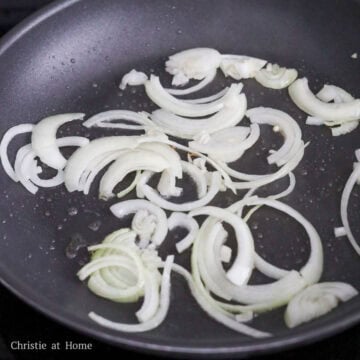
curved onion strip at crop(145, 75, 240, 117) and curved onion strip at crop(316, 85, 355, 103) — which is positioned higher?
curved onion strip at crop(145, 75, 240, 117)

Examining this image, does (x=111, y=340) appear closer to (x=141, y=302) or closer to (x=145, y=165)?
(x=141, y=302)

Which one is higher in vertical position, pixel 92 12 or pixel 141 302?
pixel 92 12

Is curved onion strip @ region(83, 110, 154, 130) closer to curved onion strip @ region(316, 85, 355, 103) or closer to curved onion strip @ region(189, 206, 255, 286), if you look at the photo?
curved onion strip @ region(189, 206, 255, 286)

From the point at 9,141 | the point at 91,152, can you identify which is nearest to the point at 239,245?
the point at 91,152

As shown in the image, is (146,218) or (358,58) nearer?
(146,218)

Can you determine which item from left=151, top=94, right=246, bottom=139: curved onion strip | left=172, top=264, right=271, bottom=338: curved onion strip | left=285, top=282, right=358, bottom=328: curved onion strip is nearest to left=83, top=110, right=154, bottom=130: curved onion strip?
left=151, top=94, right=246, bottom=139: curved onion strip

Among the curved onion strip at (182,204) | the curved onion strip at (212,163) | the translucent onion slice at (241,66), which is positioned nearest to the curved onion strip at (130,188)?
the curved onion strip at (182,204)

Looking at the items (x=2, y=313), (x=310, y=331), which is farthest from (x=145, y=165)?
(x=310, y=331)
